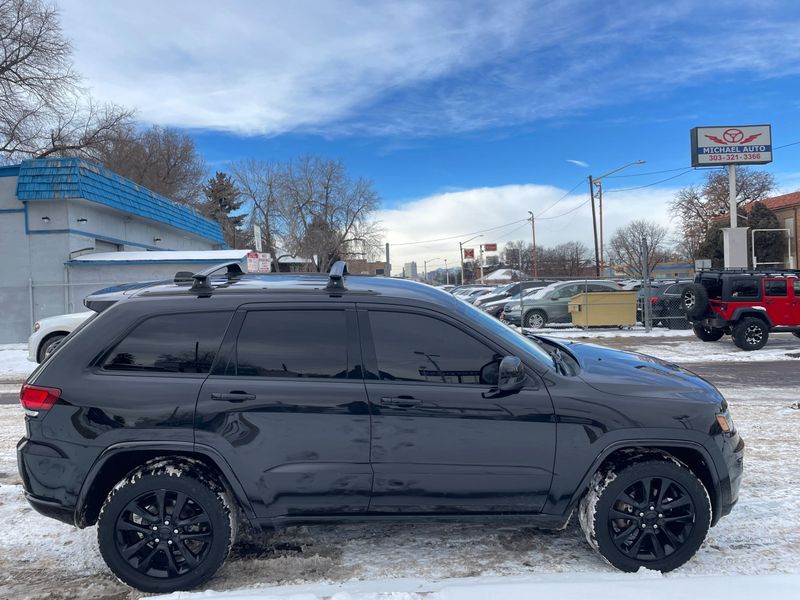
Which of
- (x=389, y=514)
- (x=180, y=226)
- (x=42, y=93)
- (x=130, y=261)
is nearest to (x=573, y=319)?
(x=130, y=261)

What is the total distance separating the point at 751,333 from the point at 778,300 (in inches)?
40.0

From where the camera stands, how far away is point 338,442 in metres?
3.23

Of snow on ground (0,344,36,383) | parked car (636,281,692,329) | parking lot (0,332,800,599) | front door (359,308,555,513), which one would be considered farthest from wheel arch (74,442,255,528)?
parked car (636,281,692,329)

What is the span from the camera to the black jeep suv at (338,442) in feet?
10.5

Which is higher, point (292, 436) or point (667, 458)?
point (292, 436)

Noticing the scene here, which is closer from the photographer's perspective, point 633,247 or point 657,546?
point 657,546

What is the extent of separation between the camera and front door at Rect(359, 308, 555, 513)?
3238 millimetres

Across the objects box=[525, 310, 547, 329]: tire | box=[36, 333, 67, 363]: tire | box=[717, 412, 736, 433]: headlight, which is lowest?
box=[525, 310, 547, 329]: tire

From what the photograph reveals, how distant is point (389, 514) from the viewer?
3.29 metres

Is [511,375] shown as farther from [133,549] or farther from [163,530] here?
[133,549]

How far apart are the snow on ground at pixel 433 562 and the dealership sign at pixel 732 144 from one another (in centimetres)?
2444

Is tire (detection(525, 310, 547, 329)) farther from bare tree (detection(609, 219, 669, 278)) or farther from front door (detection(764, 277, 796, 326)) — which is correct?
bare tree (detection(609, 219, 669, 278))

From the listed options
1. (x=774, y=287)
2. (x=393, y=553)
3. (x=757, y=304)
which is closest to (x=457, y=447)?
(x=393, y=553)

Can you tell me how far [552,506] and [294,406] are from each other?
5.34 feet
